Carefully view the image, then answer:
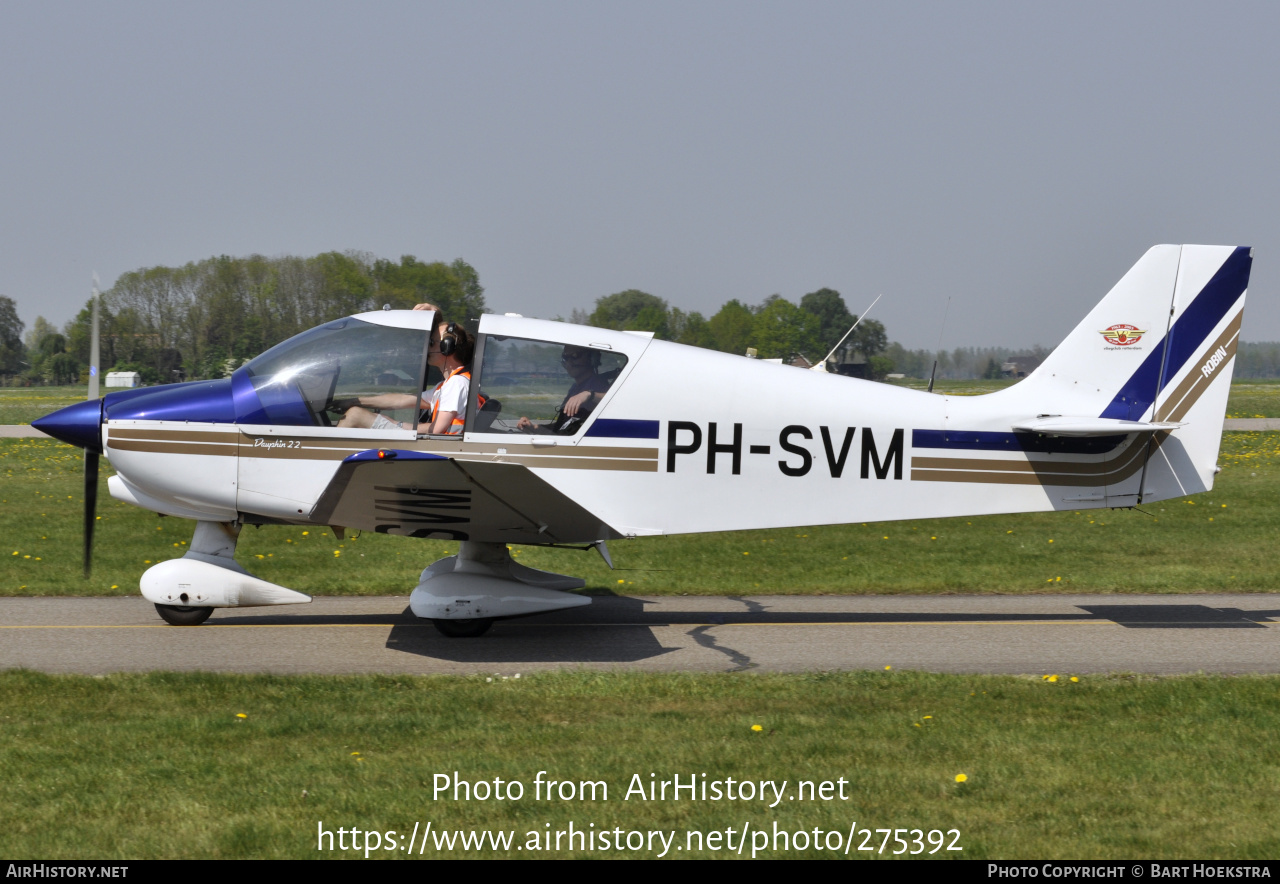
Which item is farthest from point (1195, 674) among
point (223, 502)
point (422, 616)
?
point (223, 502)

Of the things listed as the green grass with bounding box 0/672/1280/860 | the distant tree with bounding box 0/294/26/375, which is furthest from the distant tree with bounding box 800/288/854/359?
the distant tree with bounding box 0/294/26/375

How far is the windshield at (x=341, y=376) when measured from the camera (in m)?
7.54

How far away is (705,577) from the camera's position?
10.3 metres

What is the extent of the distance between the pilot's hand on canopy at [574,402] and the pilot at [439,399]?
708 millimetres

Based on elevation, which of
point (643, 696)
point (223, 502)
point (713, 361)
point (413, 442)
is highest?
point (713, 361)

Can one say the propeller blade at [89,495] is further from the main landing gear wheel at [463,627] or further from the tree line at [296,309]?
the tree line at [296,309]

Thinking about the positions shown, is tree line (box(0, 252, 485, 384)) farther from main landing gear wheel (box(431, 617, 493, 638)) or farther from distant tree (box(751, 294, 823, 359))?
main landing gear wheel (box(431, 617, 493, 638))

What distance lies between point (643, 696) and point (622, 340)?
108 inches

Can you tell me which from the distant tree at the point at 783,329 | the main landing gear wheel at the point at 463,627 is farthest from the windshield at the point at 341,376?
the distant tree at the point at 783,329

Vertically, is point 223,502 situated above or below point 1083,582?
above

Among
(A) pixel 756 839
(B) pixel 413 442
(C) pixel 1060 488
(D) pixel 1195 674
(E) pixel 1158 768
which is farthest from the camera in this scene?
(C) pixel 1060 488

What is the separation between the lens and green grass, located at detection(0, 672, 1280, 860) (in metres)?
4.19

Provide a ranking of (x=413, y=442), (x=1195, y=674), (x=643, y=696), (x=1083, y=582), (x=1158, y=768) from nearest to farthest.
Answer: (x=1158, y=768) → (x=643, y=696) → (x=1195, y=674) → (x=413, y=442) → (x=1083, y=582)

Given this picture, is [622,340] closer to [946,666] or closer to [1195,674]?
[946,666]
